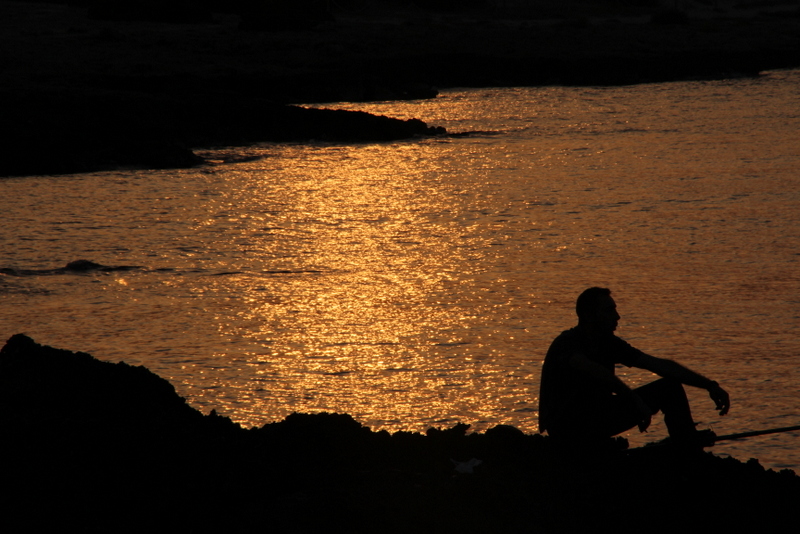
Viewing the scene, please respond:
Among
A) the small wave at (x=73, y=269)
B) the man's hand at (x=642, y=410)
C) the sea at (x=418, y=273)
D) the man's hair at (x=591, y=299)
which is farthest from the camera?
the small wave at (x=73, y=269)

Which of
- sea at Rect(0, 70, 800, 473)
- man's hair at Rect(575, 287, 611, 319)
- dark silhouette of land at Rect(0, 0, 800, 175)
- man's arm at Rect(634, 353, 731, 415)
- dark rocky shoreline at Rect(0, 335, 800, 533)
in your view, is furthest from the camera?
dark silhouette of land at Rect(0, 0, 800, 175)

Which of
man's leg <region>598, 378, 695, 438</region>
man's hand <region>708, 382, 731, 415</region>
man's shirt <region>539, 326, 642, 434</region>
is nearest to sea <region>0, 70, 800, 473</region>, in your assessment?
man's hand <region>708, 382, 731, 415</region>

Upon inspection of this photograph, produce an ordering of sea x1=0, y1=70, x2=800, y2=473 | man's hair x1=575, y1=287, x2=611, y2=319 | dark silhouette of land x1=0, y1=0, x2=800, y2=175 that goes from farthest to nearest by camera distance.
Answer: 1. dark silhouette of land x1=0, y1=0, x2=800, y2=175
2. sea x1=0, y1=70, x2=800, y2=473
3. man's hair x1=575, y1=287, x2=611, y2=319

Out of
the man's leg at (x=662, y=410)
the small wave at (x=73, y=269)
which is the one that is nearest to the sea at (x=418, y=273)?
the small wave at (x=73, y=269)

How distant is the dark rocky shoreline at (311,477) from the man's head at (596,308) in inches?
25.7

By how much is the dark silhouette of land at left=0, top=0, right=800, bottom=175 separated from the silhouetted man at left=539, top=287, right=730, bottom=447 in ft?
46.8

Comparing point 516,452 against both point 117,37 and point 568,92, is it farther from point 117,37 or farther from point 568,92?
point 117,37

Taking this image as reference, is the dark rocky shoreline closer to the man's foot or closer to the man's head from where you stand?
the man's foot

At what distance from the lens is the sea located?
7.16 m

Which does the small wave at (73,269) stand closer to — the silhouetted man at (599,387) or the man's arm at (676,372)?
the silhouetted man at (599,387)

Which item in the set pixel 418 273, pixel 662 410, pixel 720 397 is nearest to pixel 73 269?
pixel 418 273

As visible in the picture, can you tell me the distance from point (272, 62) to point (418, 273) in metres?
23.8

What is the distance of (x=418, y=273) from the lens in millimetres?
10375

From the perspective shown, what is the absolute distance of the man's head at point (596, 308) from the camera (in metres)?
4.81
